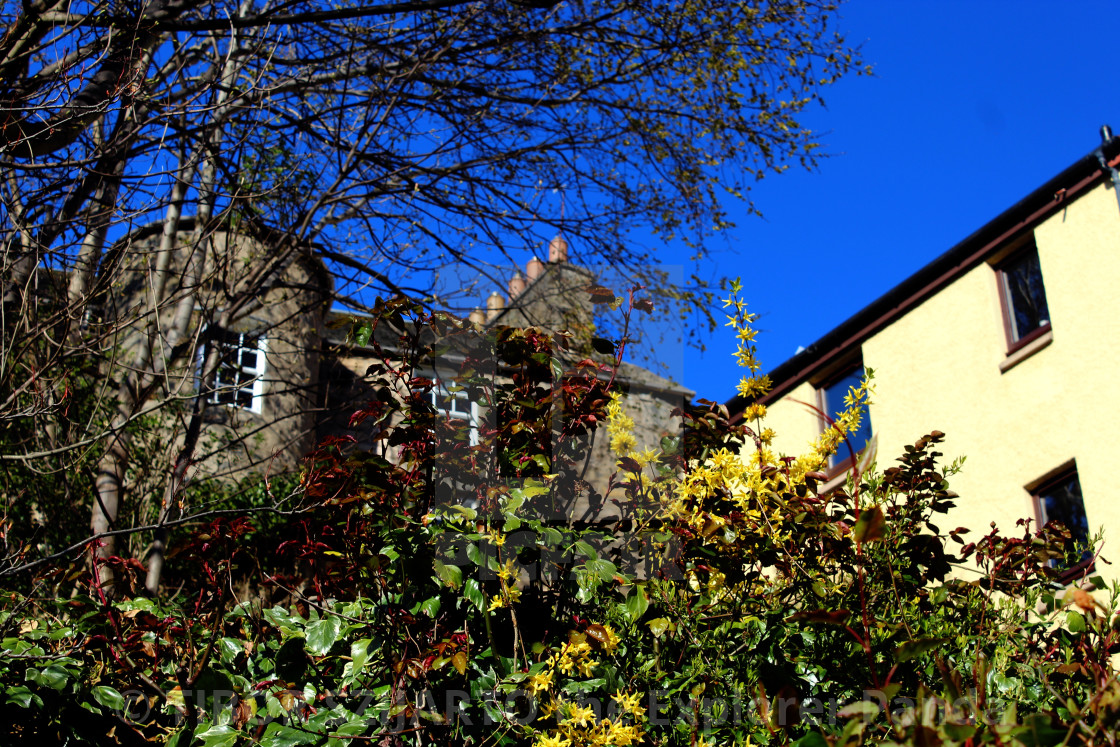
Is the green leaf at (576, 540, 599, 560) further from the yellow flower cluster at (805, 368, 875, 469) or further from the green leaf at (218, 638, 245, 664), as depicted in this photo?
the green leaf at (218, 638, 245, 664)

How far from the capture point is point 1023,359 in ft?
36.5

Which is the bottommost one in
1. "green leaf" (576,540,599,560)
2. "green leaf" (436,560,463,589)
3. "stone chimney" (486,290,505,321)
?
"green leaf" (436,560,463,589)

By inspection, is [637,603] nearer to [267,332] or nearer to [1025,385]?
[267,332]

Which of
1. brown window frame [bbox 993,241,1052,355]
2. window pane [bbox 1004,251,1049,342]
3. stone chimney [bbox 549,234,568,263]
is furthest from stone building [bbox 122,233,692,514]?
window pane [bbox 1004,251,1049,342]

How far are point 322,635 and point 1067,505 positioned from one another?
32.4ft

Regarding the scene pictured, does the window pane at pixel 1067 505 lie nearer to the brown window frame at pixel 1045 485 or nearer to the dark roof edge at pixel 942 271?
the brown window frame at pixel 1045 485

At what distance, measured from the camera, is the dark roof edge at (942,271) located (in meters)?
11.0

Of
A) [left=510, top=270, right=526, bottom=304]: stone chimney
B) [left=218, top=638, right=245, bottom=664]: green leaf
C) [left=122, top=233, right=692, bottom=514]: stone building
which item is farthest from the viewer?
[left=510, top=270, right=526, bottom=304]: stone chimney

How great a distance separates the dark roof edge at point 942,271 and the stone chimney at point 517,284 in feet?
9.37

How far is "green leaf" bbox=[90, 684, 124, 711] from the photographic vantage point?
3.07 m

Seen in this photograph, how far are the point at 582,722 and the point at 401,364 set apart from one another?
1.45 m

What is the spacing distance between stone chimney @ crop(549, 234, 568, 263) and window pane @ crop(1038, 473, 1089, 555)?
6.43m

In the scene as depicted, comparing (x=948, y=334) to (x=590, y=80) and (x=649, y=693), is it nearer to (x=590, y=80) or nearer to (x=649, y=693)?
(x=590, y=80)

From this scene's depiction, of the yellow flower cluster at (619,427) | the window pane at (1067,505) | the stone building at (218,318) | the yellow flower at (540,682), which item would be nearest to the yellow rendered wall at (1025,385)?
the window pane at (1067,505)
